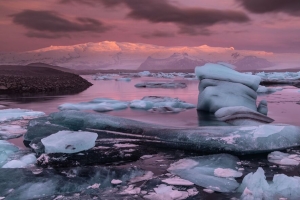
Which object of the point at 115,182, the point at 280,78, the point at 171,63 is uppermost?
the point at 171,63

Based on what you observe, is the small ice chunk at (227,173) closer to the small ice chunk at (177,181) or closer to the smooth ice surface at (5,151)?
the small ice chunk at (177,181)

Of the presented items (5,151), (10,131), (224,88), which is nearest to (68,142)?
(5,151)

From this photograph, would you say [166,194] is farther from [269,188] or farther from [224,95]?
[224,95]

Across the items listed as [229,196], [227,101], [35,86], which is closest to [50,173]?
[229,196]

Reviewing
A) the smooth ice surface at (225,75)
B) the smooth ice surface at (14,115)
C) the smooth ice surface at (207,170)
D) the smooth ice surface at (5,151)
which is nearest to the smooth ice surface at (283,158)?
the smooth ice surface at (207,170)

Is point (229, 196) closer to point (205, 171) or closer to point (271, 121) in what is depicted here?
point (205, 171)

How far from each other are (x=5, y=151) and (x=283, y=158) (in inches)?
129

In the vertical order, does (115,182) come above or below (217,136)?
below

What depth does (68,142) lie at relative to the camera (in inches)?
143

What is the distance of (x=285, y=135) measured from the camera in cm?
405

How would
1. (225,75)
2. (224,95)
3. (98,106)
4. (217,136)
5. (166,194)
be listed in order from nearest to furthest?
(166,194) → (217,136) → (224,95) → (225,75) → (98,106)

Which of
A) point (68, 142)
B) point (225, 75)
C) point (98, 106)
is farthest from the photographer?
point (98, 106)

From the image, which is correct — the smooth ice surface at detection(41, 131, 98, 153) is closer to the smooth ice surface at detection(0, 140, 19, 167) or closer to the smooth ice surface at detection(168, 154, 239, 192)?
the smooth ice surface at detection(0, 140, 19, 167)

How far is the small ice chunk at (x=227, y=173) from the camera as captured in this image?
297 centimetres
